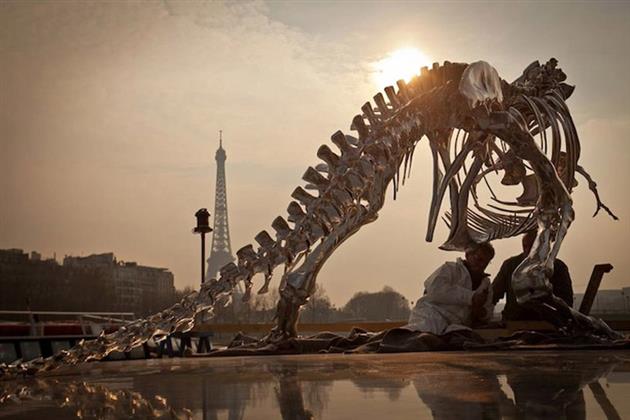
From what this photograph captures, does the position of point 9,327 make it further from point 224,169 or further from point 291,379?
point 224,169

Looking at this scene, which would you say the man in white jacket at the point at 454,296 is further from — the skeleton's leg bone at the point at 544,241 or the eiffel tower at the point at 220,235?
the eiffel tower at the point at 220,235

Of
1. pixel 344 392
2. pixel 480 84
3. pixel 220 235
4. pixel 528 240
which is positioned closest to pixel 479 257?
pixel 528 240

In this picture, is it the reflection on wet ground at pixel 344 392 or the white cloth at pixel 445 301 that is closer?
the reflection on wet ground at pixel 344 392

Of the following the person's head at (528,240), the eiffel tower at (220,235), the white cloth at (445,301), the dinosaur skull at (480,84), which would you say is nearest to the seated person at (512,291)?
the person's head at (528,240)

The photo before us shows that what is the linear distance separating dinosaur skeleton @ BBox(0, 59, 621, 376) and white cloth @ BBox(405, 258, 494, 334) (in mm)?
619

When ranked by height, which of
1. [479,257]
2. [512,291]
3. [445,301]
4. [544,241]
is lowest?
[445,301]

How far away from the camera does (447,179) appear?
9.03 metres

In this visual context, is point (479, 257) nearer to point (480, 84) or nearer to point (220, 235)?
point (480, 84)

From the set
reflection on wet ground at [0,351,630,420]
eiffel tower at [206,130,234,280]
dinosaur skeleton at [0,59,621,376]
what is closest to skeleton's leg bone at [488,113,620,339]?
dinosaur skeleton at [0,59,621,376]

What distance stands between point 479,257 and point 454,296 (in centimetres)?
78

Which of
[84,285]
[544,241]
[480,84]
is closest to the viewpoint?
[544,241]

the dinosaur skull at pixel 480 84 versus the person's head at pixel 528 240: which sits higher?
the dinosaur skull at pixel 480 84

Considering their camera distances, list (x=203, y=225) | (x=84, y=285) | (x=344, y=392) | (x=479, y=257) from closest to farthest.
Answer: (x=344, y=392) → (x=479, y=257) → (x=203, y=225) → (x=84, y=285)

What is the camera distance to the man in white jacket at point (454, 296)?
8.52m
